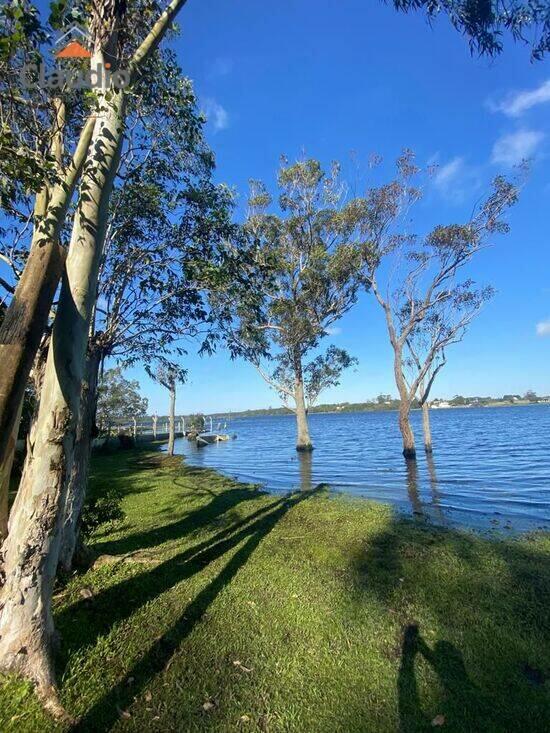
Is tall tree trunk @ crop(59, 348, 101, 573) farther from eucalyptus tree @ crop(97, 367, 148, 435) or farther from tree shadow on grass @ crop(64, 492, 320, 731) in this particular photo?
eucalyptus tree @ crop(97, 367, 148, 435)

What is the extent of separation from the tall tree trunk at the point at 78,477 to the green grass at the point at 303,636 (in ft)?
1.31

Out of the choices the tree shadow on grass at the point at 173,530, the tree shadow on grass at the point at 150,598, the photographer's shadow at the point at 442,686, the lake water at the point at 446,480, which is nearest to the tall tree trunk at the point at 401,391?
the lake water at the point at 446,480

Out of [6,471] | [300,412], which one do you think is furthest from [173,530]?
[300,412]

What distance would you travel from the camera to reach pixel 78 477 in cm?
505

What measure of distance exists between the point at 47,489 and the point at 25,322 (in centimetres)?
114

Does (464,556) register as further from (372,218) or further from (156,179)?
(372,218)

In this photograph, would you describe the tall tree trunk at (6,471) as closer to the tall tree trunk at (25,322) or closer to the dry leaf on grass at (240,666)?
the tall tree trunk at (25,322)

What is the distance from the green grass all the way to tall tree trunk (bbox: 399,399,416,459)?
14.7 meters

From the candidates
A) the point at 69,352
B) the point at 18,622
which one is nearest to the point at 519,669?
the point at 18,622

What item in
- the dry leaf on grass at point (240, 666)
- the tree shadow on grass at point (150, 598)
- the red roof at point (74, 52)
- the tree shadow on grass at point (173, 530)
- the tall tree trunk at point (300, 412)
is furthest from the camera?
the tall tree trunk at point (300, 412)

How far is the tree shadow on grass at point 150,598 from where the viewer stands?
2938 mm

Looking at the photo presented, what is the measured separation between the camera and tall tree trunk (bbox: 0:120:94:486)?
2.38 m

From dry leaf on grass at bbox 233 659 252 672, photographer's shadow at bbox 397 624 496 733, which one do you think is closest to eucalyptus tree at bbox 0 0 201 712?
dry leaf on grass at bbox 233 659 252 672

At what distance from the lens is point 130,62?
3.21 m
